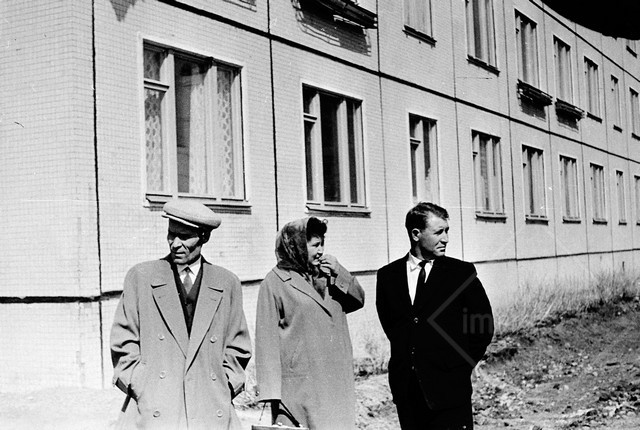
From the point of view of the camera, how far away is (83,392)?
7543 millimetres

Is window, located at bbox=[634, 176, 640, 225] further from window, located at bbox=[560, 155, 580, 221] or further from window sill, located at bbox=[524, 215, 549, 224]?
window sill, located at bbox=[524, 215, 549, 224]

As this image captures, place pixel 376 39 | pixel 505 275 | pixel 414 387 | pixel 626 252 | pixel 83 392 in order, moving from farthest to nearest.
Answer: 1. pixel 626 252
2. pixel 505 275
3. pixel 376 39
4. pixel 83 392
5. pixel 414 387

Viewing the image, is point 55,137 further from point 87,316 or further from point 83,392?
point 83,392

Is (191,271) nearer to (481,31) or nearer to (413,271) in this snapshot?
(413,271)

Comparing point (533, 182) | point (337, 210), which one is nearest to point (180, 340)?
point (337, 210)

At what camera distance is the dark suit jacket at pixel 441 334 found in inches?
188

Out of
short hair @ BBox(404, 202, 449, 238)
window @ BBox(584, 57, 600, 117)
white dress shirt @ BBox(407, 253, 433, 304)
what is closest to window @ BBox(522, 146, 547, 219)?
window @ BBox(584, 57, 600, 117)

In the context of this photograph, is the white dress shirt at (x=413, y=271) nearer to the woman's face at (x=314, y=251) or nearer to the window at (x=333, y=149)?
the woman's face at (x=314, y=251)

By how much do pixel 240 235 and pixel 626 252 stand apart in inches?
810

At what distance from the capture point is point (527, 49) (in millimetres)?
20031

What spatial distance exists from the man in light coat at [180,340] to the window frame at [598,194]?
869 inches

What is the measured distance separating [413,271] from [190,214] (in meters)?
1.54

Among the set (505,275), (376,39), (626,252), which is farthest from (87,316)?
(626,252)

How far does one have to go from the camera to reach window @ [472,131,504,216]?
17.0 meters
